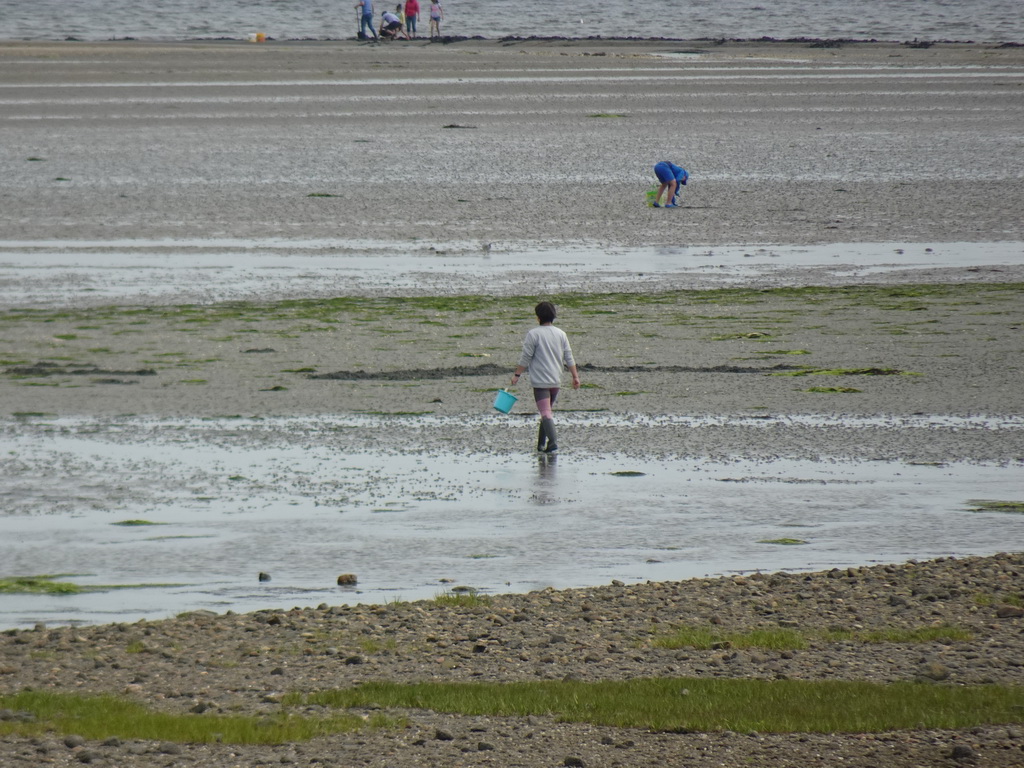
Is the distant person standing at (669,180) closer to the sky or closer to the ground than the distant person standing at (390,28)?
closer to the ground

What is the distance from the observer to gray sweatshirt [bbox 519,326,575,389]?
1190 centimetres

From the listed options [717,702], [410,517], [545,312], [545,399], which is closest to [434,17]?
[545,312]

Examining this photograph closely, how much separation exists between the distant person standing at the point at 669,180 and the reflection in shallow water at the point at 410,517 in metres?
12.9

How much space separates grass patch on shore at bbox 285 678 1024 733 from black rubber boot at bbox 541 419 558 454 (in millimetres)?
4727

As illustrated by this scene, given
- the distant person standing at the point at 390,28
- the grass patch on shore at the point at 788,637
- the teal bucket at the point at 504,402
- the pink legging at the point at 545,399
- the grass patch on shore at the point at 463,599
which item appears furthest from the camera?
the distant person standing at the point at 390,28

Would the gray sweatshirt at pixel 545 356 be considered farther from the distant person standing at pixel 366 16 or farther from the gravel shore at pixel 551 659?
the distant person standing at pixel 366 16

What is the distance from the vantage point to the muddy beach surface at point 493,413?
7402mm

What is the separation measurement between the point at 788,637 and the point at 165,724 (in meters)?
3.20

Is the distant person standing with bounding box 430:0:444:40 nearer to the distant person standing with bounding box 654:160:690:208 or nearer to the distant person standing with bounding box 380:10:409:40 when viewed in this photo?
the distant person standing with bounding box 380:10:409:40

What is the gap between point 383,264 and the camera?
20.0m

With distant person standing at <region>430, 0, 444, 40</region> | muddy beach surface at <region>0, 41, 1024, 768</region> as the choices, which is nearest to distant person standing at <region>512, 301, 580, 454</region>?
muddy beach surface at <region>0, 41, 1024, 768</region>

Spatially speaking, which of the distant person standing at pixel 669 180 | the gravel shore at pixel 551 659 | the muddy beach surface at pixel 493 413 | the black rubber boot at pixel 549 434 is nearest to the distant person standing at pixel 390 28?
the muddy beach surface at pixel 493 413

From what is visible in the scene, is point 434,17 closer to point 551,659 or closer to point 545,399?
point 545,399

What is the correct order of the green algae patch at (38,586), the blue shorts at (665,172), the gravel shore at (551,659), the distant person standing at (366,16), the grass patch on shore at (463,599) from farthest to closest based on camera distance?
the distant person standing at (366,16) → the blue shorts at (665,172) → the green algae patch at (38,586) → the grass patch on shore at (463,599) → the gravel shore at (551,659)
